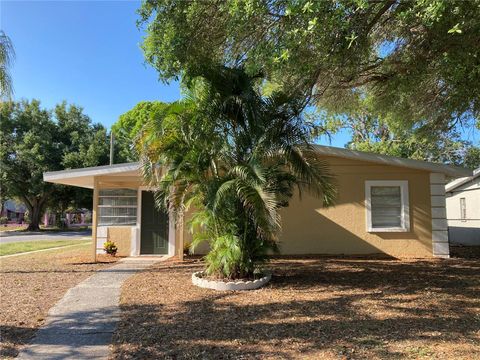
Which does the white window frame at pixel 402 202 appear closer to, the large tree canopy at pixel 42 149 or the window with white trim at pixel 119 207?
the window with white trim at pixel 119 207

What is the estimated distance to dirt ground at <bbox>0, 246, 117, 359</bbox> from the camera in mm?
5418

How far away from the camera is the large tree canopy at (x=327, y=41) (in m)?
6.30

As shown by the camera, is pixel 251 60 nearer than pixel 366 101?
Yes

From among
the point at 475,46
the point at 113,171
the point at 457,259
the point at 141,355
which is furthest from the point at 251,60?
the point at 457,259

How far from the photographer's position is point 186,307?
6.71 metres

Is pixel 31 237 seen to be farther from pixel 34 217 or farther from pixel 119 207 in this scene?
pixel 119 207

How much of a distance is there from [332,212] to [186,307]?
25.1 feet

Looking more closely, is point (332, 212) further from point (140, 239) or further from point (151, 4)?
point (151, 4)

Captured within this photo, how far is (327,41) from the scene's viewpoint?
6.94m

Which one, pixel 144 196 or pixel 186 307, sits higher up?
pixel 144 196

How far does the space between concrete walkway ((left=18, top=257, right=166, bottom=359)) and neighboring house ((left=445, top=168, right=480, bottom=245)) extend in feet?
50.6

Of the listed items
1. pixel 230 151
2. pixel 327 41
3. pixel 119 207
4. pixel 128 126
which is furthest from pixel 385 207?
pixel 128 126

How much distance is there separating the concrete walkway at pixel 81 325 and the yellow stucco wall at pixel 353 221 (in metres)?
6.18

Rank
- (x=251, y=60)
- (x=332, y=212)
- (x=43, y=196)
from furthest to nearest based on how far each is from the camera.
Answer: (x=43, y=196)
(x=332, y=212)
(x=251, y=60)
